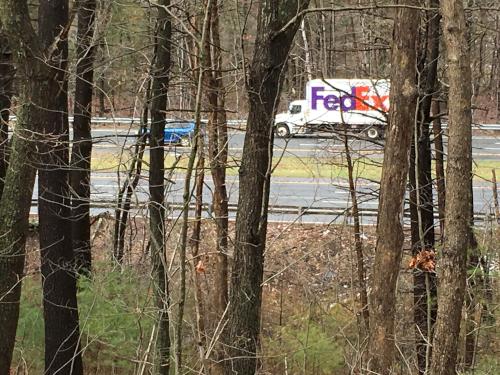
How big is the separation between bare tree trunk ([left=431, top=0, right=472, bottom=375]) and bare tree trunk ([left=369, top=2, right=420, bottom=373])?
147 centimetres

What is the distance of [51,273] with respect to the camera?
29.1 ft

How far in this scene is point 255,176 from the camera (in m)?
5.51

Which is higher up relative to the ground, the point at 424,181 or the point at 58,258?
the point at 424,181

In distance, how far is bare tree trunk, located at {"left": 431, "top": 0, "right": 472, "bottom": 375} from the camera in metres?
5.67

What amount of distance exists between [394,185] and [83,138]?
5851mm

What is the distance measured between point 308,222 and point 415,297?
604 centimetres

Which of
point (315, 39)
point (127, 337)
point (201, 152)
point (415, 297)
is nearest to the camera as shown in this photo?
point (201, 152)

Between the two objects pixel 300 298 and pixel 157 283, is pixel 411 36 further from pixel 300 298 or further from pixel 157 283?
pixel 300 298

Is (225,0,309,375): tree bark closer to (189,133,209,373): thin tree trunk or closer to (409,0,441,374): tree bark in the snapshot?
(189,133,209,373): thin tree trunk

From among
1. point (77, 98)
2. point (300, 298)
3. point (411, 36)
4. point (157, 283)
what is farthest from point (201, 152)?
point (300, 298)

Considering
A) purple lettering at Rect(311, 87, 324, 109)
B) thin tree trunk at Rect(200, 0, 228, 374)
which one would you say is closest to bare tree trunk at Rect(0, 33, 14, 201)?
thin tree trunk at Rect(200, 0, 228, 374)

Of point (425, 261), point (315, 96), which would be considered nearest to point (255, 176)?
point (425, 261)

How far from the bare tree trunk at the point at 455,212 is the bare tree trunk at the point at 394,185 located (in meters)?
1.47

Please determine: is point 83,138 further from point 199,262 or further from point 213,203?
point 199,262
